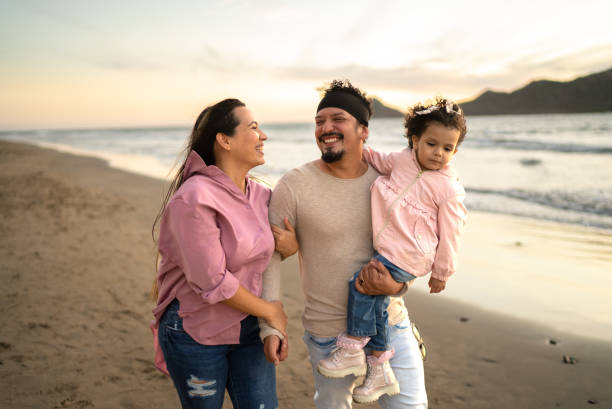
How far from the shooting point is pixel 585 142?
67.5 feet

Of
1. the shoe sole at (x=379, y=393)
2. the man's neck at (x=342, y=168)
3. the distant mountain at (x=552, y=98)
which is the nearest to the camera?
the shoe sole at (x=379, y=393)

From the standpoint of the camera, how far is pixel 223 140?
216cm

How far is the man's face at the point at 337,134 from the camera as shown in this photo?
2.46 metres

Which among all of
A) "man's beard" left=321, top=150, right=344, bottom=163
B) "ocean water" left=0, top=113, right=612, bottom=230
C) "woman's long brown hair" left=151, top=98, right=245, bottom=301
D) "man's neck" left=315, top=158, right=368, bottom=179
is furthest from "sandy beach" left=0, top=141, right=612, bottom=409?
"woman's long brown hair" left=151, top=98, right=245, bottom=301

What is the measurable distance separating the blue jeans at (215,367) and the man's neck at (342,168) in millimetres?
1024

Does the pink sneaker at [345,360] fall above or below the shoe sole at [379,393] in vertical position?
above

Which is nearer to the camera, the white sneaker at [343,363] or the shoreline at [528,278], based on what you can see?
the white sneaker at [343,363]

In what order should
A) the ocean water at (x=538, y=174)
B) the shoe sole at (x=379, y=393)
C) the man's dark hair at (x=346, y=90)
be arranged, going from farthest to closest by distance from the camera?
the ocean water at (x=538, y=174) → the man's dark hair at (x=346, y=90) → the shoe sole at (x=379, y=393)

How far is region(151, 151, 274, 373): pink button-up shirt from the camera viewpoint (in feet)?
6.08

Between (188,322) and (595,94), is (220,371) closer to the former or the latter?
(188,322)

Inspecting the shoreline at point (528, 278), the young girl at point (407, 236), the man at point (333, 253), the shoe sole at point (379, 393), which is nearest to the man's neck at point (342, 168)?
the man at point (333, 253)

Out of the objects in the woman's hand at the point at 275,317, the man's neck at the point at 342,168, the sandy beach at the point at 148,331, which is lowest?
the sandy beach at the point at 148,331

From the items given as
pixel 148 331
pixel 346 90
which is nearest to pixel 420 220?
pixel 346 90

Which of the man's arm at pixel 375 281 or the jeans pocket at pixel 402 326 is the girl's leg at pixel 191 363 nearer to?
the man's arm at pixel 375 281
